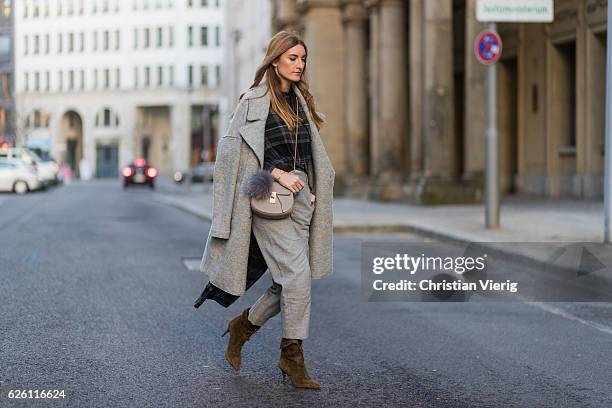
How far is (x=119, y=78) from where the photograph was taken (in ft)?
321

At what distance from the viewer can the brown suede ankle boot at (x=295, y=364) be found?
5.86 m

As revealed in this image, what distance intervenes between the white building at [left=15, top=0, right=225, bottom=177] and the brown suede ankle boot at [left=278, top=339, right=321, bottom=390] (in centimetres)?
8726

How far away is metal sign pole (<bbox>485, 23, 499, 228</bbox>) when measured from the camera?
54.7 ft

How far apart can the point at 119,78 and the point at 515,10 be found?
276ft

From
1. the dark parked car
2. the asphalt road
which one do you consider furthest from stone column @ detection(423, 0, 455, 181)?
the dark parked car

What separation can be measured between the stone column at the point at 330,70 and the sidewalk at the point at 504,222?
778cm

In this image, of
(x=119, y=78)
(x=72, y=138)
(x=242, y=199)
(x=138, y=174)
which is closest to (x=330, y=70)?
(x=138, y=174)

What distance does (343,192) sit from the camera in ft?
113

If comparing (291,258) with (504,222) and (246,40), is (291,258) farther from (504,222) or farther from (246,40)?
(246,40)

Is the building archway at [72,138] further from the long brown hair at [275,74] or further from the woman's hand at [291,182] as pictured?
the woman's hand at [291,182]

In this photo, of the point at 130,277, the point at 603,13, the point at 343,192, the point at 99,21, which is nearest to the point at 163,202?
the point at 343,192

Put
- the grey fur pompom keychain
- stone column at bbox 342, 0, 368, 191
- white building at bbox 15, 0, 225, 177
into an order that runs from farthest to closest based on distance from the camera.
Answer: white building at bbox 15, 0, 225, 177, stone column at bbox 342, 0, 368, 191, the grey fur pompom keychain

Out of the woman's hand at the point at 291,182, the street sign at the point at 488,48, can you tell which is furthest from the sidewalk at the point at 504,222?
the woman's hand at the point at 291,182

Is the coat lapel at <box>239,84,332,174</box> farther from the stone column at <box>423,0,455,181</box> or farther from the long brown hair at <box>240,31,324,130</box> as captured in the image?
the stone column at <box>423,0,455,181</box>
